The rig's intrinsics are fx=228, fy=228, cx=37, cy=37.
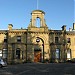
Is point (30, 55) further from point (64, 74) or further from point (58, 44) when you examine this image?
point (64, 74)

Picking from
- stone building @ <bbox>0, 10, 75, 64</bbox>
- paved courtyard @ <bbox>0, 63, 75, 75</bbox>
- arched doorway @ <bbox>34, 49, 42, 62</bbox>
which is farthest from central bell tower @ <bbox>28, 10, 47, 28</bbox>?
paved courtyard @ <bbox>0, 63, 75, 75</bbox>

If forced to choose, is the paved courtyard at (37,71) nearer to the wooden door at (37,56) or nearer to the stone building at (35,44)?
the stone building at (35,44)

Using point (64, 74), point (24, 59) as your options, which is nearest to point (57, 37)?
point (24, 59)

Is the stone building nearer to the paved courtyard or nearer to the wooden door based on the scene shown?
the wooden door

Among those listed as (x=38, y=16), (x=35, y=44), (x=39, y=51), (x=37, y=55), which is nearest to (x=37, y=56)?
(x=37, y=55)

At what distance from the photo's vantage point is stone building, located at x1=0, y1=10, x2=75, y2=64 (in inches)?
2062

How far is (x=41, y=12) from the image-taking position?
178 ft

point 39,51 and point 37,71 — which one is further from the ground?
point 39,51

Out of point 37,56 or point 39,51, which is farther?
point 39,51

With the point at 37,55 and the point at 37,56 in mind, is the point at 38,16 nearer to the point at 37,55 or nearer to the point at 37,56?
the point at 37,55

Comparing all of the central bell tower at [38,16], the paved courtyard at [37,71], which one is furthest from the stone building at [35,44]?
the paved courtyard at [37,71]

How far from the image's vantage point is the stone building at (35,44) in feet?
172

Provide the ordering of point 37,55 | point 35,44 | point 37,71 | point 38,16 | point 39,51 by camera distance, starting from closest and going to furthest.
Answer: point 37,71 → point 35,44 → point 37,55 → point 39,51 → point 38,16

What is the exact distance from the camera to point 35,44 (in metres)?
52.8
